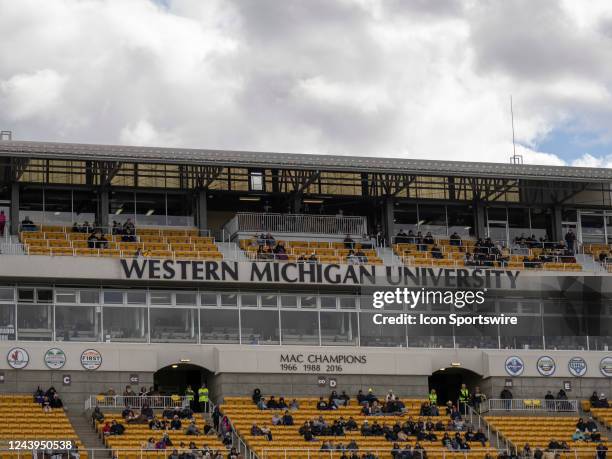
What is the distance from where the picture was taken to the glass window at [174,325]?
57.6 meters

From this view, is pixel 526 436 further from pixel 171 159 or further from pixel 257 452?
pixel 171 159

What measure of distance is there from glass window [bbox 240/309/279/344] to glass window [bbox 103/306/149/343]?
4056 mm

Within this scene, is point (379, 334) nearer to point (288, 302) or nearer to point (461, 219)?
point (288, 302)

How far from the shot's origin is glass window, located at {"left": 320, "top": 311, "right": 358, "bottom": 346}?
194 feet

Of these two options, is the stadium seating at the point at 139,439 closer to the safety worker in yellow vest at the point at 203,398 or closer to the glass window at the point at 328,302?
the safety worker in yellow vest at the point at 203,398

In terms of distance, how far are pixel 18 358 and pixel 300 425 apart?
11080mm

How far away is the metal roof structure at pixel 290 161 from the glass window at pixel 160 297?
598 cm

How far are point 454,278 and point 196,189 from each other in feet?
40.5

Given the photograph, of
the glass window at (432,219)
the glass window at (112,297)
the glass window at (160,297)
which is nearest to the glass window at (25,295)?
the glass window at (112,297)

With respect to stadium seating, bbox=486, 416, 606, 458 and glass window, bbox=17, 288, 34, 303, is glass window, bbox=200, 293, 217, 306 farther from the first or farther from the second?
stadium seating, bbox=486, 416, 606, 458

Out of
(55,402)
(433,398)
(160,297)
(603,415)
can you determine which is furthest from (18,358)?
(603,415)

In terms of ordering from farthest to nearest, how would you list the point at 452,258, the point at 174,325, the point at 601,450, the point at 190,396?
the point at 452,258 < the point at 174,325 < the point at 190,396 < the point at 601,450

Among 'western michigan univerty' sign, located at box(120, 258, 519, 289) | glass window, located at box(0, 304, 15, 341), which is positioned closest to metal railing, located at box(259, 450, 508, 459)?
'western michigan univerty' sign, located at box(120, 258, 519, 289)

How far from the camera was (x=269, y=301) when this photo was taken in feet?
195
